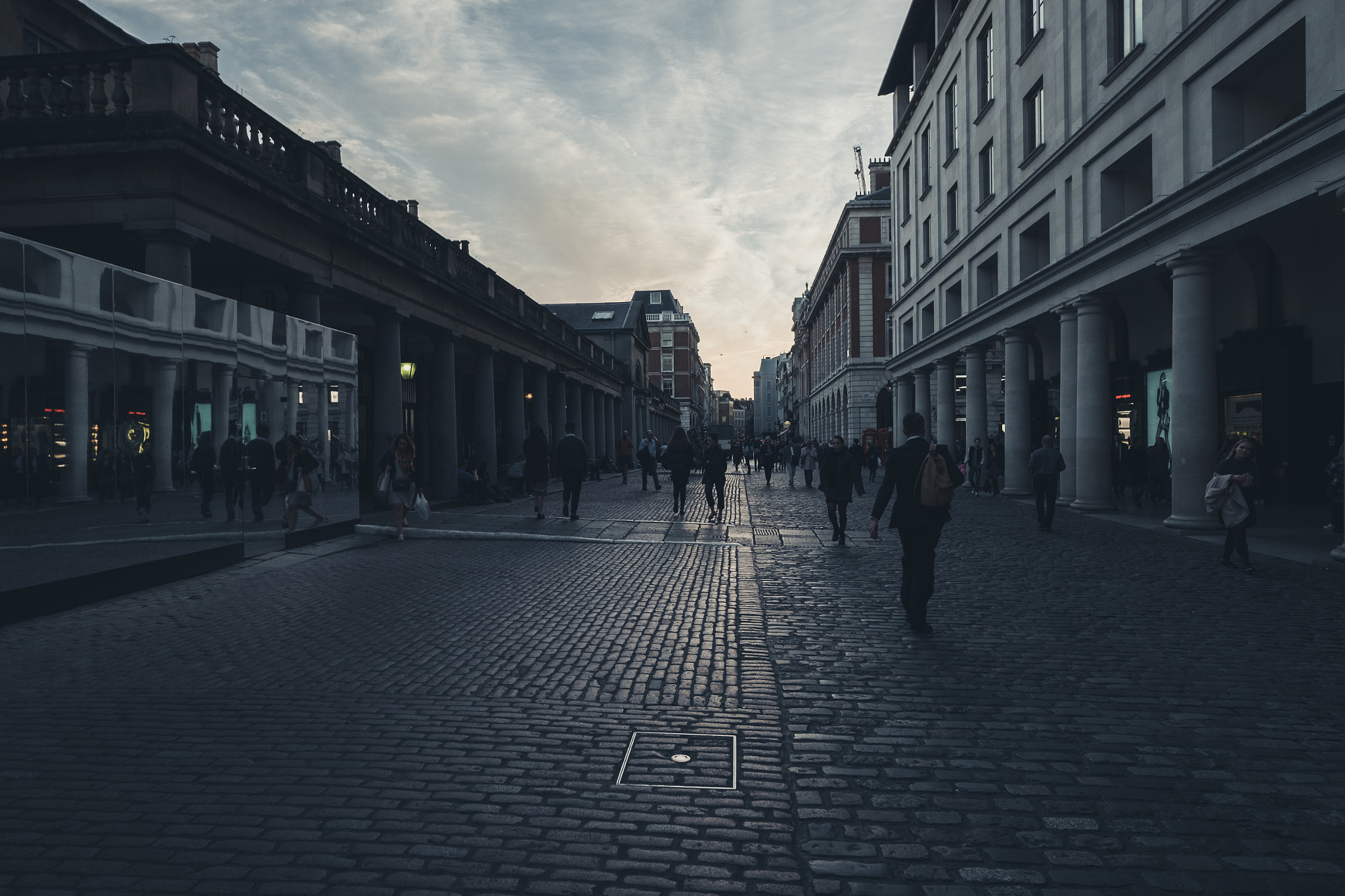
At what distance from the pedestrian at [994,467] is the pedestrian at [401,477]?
1720 centimetres

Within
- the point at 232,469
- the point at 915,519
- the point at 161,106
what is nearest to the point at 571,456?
the point at 232,469

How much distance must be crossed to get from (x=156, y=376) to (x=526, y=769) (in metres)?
7.16

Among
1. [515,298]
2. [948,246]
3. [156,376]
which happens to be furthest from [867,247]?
[156,376]

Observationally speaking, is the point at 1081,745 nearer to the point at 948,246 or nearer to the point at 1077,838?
the point at 1077,838

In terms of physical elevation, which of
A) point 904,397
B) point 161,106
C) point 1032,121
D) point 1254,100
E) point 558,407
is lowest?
→ point 558,407

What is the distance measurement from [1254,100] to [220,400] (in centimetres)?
1570

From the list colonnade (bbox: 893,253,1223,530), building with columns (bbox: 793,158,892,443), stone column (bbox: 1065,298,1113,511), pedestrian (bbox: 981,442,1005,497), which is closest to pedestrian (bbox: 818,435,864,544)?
colonnade (bbox: 893,253,1223,530)

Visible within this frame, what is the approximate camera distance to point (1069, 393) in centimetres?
1930

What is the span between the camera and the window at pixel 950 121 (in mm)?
28531

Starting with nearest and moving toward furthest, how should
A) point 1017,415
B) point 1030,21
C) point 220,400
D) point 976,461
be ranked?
1. point 220,400
2. point 1030,21
3. point 1017,415
4. point 976,461

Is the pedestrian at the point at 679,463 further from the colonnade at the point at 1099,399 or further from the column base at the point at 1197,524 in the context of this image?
the column base at the point at 1197,524

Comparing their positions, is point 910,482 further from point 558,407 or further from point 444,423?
point 558,407

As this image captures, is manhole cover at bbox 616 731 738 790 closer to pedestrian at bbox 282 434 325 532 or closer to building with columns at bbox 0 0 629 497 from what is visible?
building with columns at bbox 0 0 629 497

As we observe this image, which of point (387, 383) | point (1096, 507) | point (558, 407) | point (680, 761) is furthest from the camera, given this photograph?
point (558, 407)
